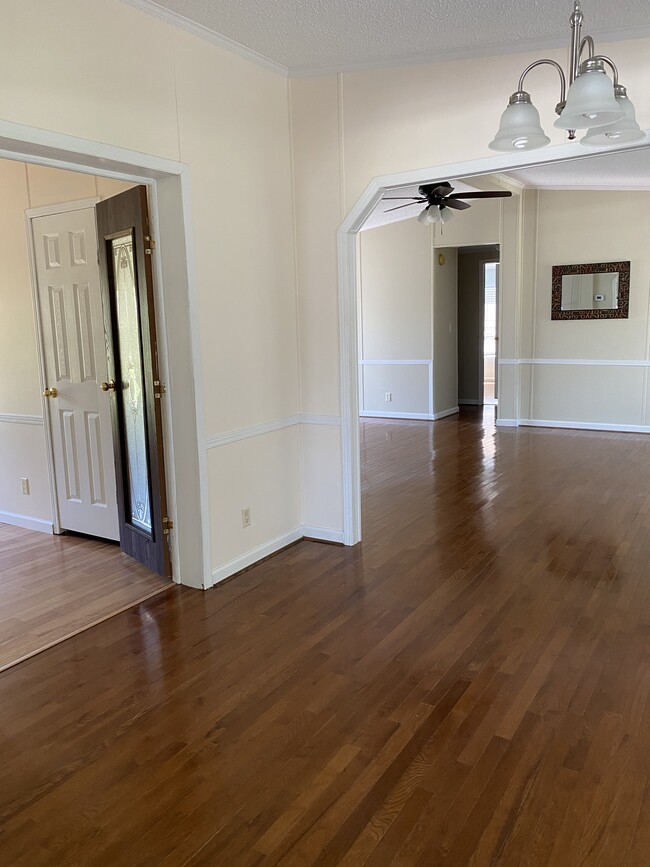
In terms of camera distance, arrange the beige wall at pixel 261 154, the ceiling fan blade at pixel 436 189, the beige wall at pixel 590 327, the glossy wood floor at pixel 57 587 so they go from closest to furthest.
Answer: the beige wall at pixel 261 154 → the glossy wood floor at pixel 57 587 → the ceiling fan blade at pixel 436 189 → the beige wall at pixel 590 327

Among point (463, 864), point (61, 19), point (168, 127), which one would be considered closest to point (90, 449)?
point (168, 127)

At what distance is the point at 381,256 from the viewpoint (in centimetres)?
935

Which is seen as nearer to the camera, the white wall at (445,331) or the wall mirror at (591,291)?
the wall mirror at (591,291)

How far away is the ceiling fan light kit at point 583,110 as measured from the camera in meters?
2.08

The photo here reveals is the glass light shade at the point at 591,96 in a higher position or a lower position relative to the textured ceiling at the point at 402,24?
lower

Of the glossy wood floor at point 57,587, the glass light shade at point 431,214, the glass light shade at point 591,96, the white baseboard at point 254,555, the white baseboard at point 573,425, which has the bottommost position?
the glossy wood floor at point 57,587

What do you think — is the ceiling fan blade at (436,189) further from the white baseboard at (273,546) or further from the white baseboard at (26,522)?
the white baseboard at (26,522)

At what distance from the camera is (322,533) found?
14.6ft

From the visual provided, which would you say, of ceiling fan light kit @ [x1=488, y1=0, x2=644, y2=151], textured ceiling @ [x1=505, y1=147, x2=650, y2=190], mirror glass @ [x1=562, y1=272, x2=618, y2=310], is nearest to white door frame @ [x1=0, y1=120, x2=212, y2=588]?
ceiling fan light kit @ [x1=488, y1=0, x2=644, y2=151]

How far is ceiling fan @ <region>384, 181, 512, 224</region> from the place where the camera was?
6.14 meters

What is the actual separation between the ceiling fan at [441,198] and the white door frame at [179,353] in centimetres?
318

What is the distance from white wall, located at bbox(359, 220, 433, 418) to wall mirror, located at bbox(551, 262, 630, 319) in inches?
66.5

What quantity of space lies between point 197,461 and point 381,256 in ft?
21.4

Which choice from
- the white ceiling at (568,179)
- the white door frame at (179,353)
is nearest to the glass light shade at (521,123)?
the white door frame at (179,353)
